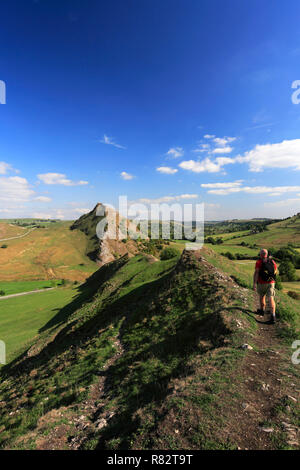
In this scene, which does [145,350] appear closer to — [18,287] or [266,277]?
[266,277]

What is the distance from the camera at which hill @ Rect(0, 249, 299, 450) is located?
22.8ft

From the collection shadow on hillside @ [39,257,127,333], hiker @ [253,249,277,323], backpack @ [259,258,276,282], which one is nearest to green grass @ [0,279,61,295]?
shadow on hillside @ [39,257,127,333]

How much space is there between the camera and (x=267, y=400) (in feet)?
25.2

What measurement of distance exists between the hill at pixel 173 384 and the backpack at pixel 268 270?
3.44 metres

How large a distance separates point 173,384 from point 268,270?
9.98m

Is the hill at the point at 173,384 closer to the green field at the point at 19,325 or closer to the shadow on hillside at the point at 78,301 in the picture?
the green field at the point at 19,325

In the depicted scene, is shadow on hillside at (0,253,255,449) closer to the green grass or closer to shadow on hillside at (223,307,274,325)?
shadow on hillside at (223,307,274,325)

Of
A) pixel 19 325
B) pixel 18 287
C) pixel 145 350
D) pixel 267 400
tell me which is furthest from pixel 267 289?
pixel 18 287

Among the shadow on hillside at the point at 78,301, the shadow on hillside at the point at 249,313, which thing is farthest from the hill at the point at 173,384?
the shadow on hillside at the point at 78,301

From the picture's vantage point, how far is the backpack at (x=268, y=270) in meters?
13.9

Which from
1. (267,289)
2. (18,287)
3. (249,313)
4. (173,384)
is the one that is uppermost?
(267,289)

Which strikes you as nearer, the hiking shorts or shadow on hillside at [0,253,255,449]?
shadow on hillside at [0,253,255,449]

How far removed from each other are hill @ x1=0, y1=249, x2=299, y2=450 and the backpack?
3.44 m
